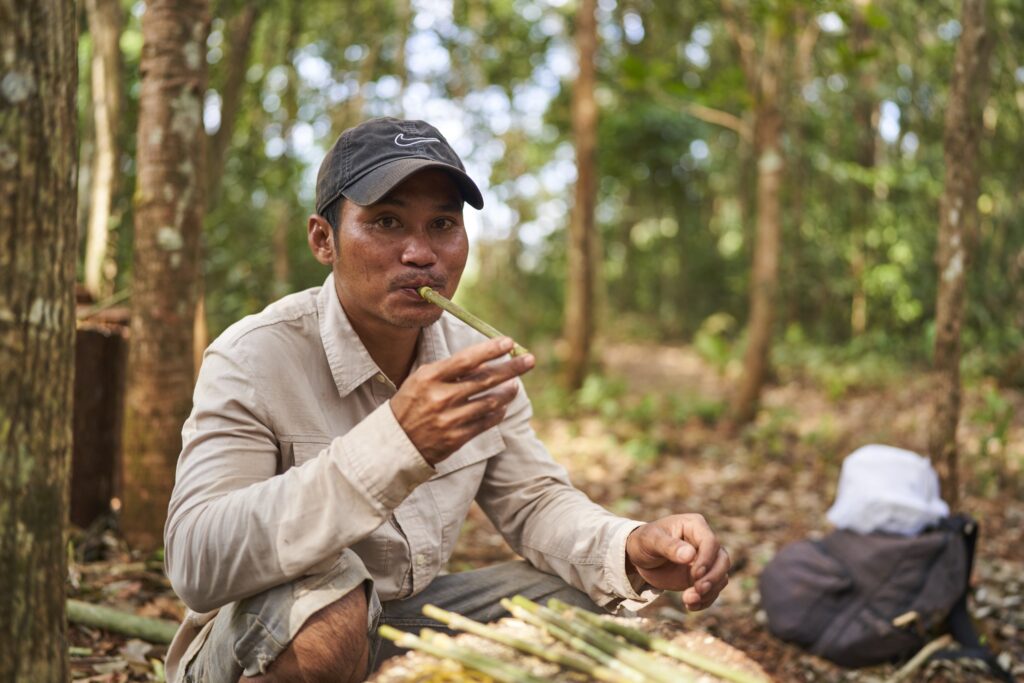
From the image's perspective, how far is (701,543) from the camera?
90.2 inches

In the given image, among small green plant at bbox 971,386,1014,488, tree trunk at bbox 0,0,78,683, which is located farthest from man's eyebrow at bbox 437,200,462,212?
small green plant at bbox 971,386,1014,488

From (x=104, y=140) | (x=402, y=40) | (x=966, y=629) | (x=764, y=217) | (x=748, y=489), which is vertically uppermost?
(x=402, y=40)

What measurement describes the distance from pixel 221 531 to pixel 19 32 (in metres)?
1.04

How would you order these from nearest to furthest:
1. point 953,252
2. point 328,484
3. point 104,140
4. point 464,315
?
point 328,484 < point 464,315 < point 953,252 < point 104,140

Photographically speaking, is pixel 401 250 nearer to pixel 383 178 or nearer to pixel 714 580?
pixel 383 178

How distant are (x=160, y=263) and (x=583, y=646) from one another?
298 cm

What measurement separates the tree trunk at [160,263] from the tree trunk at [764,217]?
6230 millimetres

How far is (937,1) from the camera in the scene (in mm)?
10922

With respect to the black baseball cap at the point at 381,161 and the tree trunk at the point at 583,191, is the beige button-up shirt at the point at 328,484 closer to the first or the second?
the black baseball cap at the point at 381,161

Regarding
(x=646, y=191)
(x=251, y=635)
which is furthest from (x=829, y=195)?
(x=251, y=635)

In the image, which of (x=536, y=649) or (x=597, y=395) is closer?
(x=536, y=649)

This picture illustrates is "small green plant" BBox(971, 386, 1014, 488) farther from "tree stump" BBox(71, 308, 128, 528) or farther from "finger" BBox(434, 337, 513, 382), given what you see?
"tree stump" BBox(71, 308, 128, 528)

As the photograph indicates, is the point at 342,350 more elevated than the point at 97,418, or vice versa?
the point at 342,350

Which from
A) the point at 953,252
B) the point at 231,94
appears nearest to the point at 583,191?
the point at 231,94
